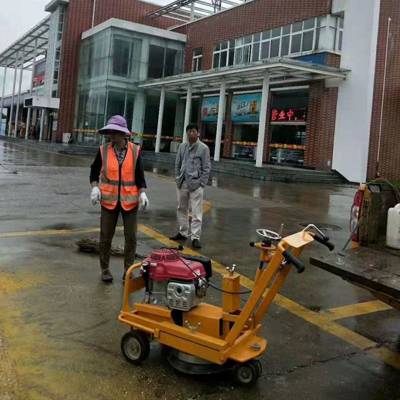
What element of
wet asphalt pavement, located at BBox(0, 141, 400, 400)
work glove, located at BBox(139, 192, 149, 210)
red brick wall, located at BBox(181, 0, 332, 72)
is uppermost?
red brick wall, located at BBox(181, 0, 332, 72)

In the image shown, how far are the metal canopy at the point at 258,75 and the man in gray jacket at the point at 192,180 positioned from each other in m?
14.6

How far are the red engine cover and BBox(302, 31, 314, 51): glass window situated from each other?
23746mm

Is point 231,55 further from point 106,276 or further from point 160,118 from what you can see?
point 106,276

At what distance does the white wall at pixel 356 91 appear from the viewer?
2288cm

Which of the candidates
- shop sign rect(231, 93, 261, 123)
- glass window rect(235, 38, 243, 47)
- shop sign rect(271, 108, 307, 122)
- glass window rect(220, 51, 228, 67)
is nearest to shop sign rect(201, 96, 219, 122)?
shop sign rect(231, 93, 261, 123)

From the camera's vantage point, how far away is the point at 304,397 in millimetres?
3326

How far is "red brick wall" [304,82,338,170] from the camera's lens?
24188 millimetres

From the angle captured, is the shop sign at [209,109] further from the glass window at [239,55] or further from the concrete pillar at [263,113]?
the concrete pillar at [263,113]

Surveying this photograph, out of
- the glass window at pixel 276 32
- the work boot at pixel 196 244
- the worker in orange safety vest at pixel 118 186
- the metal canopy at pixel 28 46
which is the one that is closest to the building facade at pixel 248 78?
the glass window at pixel 276 32

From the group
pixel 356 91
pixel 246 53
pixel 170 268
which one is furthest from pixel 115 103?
pixel 170 268

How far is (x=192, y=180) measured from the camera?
306 inches

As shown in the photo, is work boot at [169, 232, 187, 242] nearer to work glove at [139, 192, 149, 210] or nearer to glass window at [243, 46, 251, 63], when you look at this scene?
work glove at [139, 192, 149, 210]

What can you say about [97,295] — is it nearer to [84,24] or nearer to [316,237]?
[316,237]

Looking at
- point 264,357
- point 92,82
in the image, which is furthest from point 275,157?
point 264,357
